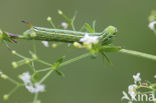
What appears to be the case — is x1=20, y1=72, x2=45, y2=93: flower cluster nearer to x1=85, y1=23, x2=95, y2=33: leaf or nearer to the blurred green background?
x1=85, y1=23, x2=95, y2=33: leaf

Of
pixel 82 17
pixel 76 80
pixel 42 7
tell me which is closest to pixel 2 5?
pixel 42 7

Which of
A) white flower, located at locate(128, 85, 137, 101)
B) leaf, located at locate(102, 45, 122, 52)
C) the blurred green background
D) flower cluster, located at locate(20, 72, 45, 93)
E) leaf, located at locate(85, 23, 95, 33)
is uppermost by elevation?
the blurred green background

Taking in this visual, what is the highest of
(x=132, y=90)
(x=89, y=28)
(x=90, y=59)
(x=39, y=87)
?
(x=90, y=59)

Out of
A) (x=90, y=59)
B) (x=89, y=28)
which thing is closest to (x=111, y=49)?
(x=89, y=28)

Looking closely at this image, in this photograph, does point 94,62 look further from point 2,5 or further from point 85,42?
point 85,42

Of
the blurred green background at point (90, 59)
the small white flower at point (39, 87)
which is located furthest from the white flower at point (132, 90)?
the blurred green background at point (90, 59)

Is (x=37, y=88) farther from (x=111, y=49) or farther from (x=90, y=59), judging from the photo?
(x=90, y=59)

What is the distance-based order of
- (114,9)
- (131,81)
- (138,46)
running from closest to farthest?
(131,81) < (138,46) < (114,9)

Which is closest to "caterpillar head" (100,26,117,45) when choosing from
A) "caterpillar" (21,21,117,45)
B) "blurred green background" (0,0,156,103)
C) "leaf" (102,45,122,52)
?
"caterpillar" (21,21,117,45)
